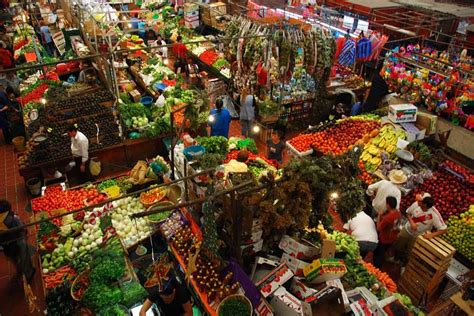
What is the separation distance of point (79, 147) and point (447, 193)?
7650mm

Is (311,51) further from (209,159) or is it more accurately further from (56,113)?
(56,113)

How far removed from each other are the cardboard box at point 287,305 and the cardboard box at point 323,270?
38cm

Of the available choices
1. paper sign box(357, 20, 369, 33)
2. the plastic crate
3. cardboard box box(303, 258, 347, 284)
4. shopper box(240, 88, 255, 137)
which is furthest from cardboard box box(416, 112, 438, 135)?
cardboard box box(303, 258, 347, 284)

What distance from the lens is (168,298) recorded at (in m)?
4.24

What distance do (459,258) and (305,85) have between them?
599 centimetres

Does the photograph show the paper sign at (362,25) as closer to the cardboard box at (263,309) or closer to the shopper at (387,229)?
the shopper at (387,229)

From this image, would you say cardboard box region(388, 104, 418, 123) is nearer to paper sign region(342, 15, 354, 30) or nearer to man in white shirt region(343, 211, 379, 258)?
man in white shirt region(343, 211, 379, 258)

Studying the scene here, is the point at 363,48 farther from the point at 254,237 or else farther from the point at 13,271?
the point at 13,271

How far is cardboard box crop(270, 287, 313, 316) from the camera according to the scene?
3.80m

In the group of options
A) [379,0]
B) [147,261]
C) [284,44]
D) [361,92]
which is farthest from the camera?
[379,0]

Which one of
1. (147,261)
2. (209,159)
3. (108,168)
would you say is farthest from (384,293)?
(108,168)

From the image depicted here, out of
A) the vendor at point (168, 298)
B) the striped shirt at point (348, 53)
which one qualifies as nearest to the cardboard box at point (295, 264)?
the vendor at point (168, 298)

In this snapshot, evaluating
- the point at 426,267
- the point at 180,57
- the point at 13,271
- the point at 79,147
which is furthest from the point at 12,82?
the point at 426,267

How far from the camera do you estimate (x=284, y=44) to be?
27.1ft
